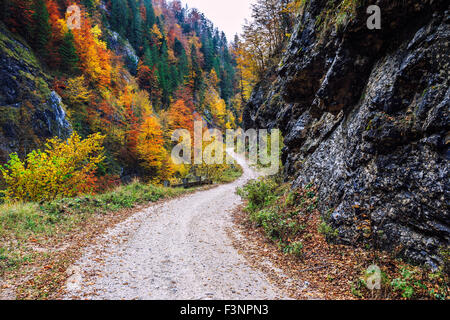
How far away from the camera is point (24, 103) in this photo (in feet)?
60.4

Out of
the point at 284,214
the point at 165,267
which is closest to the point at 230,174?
the point at 284,214

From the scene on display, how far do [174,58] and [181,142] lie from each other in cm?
4271

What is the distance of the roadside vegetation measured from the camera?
4.18 metres

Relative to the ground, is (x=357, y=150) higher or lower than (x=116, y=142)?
lower

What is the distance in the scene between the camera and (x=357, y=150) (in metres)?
7.11

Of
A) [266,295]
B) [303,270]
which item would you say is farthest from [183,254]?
[303,270]

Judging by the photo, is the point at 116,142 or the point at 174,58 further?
the point at 174,58

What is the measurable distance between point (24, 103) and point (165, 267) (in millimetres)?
21681

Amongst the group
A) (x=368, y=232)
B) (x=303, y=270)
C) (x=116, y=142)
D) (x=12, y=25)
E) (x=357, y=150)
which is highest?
(x=12, y=25)

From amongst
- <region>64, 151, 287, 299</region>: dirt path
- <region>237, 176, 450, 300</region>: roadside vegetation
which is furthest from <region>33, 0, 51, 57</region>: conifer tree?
<region>237, 176, 450, 300</region>: roadside vegetation

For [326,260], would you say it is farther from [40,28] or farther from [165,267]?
[40,28]

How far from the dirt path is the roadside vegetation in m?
1.32
